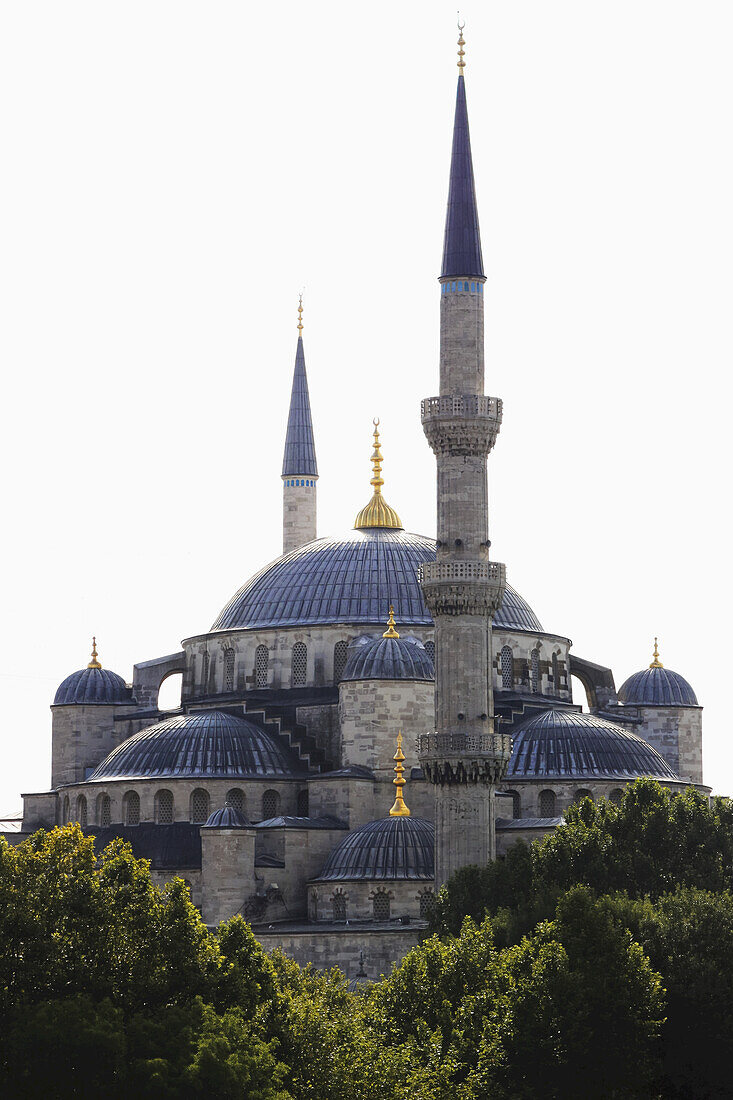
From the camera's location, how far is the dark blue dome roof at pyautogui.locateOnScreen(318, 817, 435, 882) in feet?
177

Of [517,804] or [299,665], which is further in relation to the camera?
[299,665]

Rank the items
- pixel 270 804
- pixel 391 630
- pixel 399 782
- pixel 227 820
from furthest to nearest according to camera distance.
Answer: pixel 391 630, pixel 270 804, pixel 399 782, pixel 227 820

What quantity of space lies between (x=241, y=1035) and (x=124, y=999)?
73.0 inches

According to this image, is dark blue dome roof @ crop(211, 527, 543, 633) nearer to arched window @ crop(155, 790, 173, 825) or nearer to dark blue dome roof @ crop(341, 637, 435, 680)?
dark blue dome roof @ crop(341, 637, 435, 680)

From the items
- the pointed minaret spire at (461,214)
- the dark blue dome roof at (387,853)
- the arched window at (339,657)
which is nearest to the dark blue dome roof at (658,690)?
the arched window at (339,657)

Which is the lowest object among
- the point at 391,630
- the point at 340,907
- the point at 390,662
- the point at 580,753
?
the point at 340,907

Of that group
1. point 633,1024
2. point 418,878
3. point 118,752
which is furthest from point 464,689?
point 633,1024

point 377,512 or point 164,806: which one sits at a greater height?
point 377,512

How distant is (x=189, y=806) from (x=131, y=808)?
1.62 m

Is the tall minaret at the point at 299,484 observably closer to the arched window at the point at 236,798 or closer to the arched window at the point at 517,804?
the arched window at the point at 236,798

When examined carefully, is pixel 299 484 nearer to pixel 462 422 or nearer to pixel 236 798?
pixel 236 798

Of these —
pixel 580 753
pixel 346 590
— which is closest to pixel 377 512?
pixel 346 590

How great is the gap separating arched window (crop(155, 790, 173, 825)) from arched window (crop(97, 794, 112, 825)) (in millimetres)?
1614

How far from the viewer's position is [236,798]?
2323 inches
